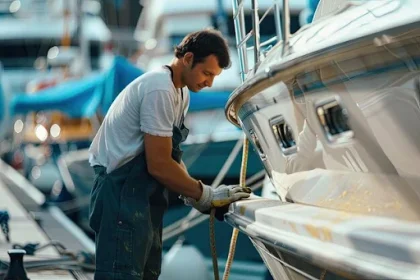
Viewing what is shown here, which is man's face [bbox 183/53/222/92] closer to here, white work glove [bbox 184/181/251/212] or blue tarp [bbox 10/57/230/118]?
white work glove [bbox 184/181/251/212]

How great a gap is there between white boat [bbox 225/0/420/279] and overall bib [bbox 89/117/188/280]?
0.53 metres

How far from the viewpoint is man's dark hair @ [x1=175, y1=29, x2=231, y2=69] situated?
4.10m

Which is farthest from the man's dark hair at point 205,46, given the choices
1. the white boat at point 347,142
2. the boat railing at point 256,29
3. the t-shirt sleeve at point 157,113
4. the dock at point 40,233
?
the dock at point 40,233

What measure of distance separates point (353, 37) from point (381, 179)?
1.70 ft

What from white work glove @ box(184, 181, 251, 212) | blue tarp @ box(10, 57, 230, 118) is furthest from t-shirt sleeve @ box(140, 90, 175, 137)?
blue tarp @ box(10, 57, 230, 118)

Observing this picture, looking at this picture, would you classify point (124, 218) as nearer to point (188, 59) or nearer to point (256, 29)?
point (188, 59)

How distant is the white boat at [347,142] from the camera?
2721mm

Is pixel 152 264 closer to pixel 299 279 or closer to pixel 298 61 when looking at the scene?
pixel 299 279

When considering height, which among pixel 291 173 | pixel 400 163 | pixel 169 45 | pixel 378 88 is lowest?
pixel 169 45

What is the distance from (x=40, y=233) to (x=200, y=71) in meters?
5.63

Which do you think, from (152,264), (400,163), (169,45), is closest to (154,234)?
(152,264)

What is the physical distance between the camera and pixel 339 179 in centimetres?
334

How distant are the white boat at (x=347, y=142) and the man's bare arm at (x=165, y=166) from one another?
0.43 metres

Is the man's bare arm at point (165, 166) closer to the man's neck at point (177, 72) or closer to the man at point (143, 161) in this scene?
the man at point (143, 161)
